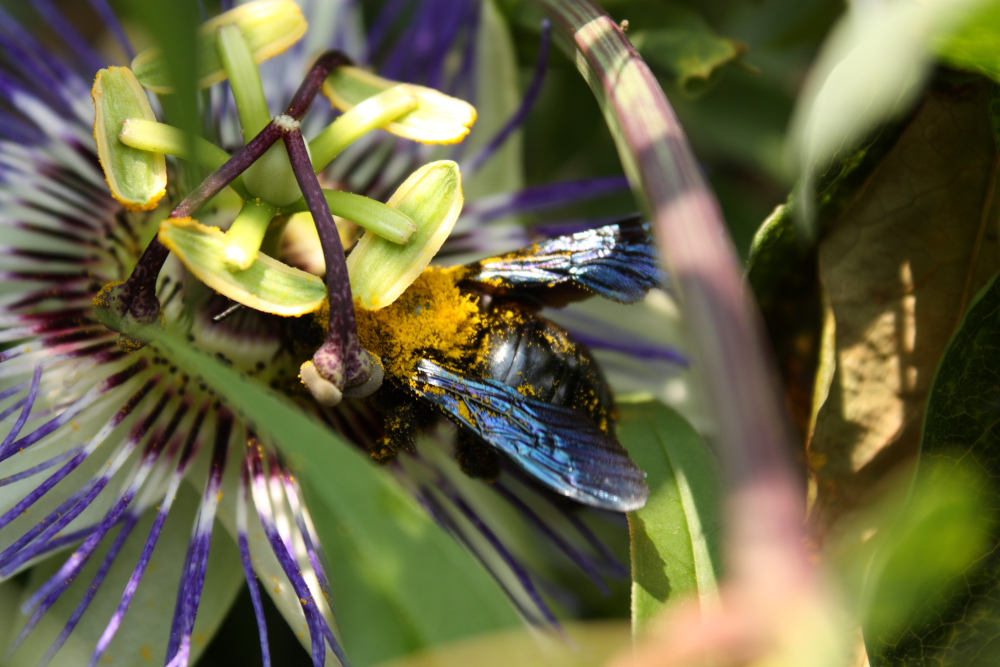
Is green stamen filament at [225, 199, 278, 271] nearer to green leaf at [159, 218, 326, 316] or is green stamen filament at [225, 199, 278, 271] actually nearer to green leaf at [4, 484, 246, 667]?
green leaf at [159, 218, 326, 316]

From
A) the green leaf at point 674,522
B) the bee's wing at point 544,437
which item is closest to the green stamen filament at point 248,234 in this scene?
the bee's wing at point 544,437

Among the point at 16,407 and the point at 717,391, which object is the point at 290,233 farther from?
the point at 717,391

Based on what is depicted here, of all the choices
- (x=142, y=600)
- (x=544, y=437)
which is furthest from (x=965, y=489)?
(x=142, y=600)

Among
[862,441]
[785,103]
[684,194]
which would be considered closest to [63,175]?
[684,194]

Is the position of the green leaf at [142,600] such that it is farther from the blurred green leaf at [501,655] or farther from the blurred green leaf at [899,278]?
the blurred green leaf at [899,278]

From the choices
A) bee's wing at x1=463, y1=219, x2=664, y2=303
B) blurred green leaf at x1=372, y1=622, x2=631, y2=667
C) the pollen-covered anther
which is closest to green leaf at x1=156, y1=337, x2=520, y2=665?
blurred green leaf at x1=372, y1=622, x2=631, y2=667

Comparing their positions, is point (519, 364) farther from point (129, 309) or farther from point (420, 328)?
point (129, 309)
